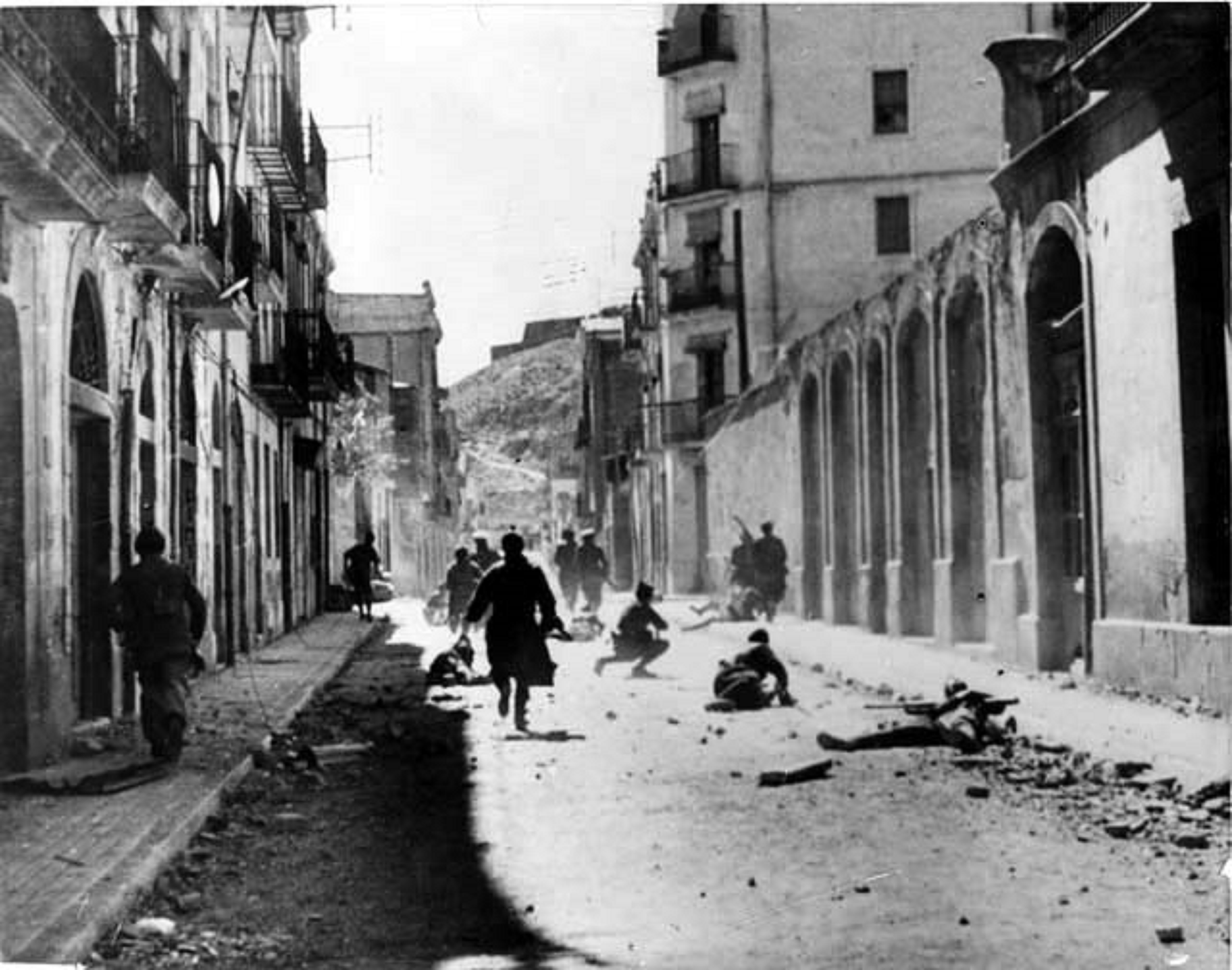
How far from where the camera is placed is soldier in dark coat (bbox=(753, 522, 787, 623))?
84.7 ft

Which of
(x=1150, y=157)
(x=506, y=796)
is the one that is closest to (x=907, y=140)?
(x=1150, y=157)

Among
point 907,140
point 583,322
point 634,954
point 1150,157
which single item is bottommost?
point 634,954

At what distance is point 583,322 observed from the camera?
531 inches

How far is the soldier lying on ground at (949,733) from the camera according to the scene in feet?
36.3

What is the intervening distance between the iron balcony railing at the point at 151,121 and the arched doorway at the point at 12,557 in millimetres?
1843

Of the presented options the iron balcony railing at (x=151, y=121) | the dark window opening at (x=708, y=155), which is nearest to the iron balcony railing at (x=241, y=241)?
the iron balcony railing at (x=151, y=121)

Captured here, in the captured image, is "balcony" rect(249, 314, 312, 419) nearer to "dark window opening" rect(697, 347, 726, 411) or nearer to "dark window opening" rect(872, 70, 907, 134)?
"dark window opening" rect(872, 70, 907, 134)

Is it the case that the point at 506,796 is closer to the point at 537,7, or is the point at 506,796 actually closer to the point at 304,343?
the point at 537,7

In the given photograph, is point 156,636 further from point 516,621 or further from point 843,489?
point 843,489

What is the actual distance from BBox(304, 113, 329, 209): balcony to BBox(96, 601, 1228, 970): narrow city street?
378cm

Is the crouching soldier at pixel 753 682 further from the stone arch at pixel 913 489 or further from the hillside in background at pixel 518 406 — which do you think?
the stone arch at pixel 913 489

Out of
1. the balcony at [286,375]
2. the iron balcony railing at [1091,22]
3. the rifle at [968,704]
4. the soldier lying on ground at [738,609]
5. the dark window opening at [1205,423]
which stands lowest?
the rifle at [968,704]

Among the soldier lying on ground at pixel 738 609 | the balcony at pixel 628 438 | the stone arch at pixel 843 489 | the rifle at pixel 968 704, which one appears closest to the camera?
the rifle at pixel 968 704

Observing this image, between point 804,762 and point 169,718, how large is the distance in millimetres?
3633
